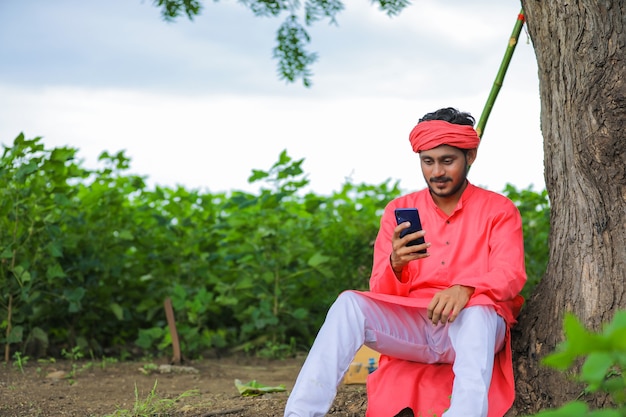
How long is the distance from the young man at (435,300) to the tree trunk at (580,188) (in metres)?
0.16

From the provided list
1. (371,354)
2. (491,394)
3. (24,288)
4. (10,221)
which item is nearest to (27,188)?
(10,221)

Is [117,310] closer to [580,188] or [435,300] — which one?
[435,300]

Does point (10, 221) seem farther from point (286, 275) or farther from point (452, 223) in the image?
point (452, 223)

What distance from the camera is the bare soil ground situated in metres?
3.69

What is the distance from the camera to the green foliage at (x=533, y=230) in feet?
19.8

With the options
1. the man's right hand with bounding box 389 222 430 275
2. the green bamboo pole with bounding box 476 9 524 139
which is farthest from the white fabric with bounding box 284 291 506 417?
the green bamboo pole with bounding box 476 9 524 139

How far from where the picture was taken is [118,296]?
580 cm

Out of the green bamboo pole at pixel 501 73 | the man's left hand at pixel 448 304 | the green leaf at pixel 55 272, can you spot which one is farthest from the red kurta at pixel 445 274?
the green leaf at pixel 55 272

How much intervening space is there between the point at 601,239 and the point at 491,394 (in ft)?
2.47

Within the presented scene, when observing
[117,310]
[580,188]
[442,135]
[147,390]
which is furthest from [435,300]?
[117,310]

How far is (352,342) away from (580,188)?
112cm

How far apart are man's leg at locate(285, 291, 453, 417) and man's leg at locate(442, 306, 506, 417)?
234 millimetres

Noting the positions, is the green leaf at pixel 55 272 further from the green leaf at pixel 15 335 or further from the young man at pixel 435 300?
the young man at pixel 435 300

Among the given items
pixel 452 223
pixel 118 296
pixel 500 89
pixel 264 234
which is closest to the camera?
pixel 452 223
